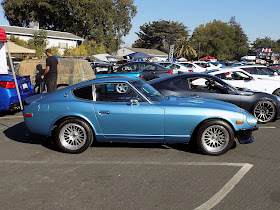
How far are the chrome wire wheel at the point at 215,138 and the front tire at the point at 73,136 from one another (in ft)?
6.60

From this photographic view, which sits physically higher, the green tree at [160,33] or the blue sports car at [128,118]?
the green tree at [160,33]

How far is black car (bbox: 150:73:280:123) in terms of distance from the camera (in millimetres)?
7949

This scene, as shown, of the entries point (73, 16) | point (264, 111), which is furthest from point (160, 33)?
point (264, 111)

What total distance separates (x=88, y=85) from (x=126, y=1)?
201ft

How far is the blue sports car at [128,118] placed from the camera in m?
5.40

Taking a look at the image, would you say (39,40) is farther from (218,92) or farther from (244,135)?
(244,135)

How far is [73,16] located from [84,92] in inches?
2052

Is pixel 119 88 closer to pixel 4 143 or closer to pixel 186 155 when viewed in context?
pixel 186 155

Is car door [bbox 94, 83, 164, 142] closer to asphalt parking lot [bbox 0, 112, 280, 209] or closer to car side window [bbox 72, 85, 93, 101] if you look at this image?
car side window [bbox 72, 85, 93, 101]

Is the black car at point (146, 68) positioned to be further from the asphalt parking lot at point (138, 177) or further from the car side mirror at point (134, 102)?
the car side mirror at point (134, 102)

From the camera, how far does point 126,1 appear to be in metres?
63.4

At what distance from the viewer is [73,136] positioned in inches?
223

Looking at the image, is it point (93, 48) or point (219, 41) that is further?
point (219, 41)

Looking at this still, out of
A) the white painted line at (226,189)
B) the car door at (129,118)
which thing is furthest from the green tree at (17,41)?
the white painted line at (226,189)
